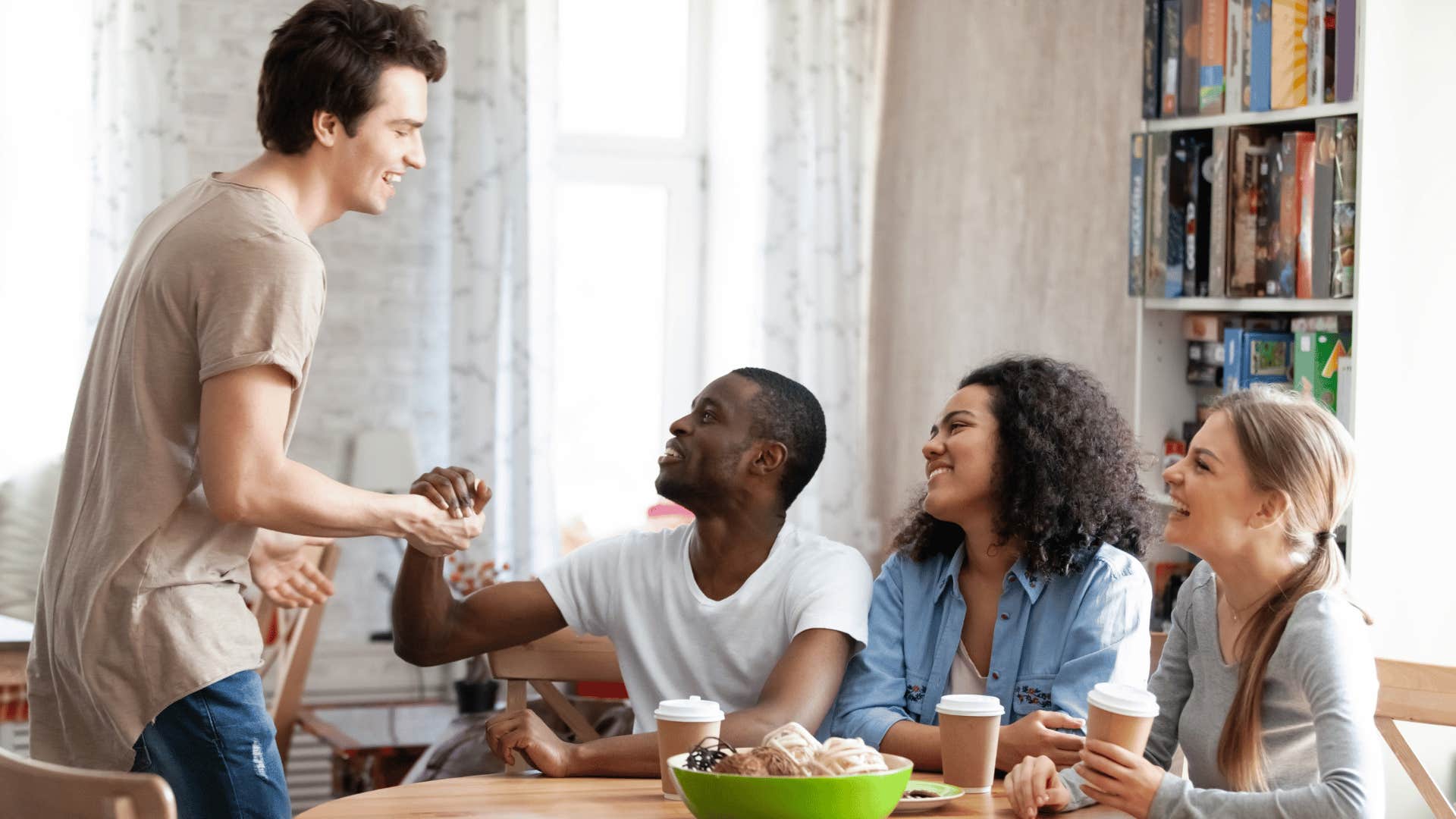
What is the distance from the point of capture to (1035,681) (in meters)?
1.83

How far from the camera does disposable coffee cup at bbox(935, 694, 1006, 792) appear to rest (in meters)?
1.51

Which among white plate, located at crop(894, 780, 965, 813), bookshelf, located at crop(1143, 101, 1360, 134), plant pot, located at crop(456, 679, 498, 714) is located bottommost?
plant pot, located at crop(456, 679, 498, 714)

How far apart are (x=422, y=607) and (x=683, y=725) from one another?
25.6 inches

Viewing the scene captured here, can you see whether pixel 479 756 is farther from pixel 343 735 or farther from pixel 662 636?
pixel 662 636

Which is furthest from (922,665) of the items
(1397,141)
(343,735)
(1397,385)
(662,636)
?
(343,735)

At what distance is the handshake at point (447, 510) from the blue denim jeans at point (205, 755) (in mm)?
272

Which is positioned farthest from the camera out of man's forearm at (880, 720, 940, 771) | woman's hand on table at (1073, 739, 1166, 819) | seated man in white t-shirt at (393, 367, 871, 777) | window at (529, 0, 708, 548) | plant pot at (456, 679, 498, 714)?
window at (529, 0, 708, 548)

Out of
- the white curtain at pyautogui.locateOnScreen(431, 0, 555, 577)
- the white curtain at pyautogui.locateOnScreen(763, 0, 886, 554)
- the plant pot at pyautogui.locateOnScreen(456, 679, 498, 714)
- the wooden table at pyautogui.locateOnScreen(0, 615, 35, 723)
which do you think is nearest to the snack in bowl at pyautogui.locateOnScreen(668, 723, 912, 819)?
the wooden table at pyautogui.locateOnScreen(0, 615, 35, 723)

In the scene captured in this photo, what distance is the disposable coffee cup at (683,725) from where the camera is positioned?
4.82ft

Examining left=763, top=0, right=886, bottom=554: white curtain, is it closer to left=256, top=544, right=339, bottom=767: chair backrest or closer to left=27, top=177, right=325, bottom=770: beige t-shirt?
left=256, top=544, right=339, bottom=767: chair backrest

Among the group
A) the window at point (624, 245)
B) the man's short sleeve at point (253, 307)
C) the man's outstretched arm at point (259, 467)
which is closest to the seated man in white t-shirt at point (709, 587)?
the man's outstretched arm at point (259, 467)

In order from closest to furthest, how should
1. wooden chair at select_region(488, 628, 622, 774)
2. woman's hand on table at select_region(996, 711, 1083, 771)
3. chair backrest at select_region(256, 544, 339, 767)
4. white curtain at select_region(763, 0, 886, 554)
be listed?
woman's hand on table at select_region(996, 711, 1083, 771), wooden chair at select_region(488, 628, 622, 774), chair backrest at select_region(256, 544, 339, 767), white curtain at select_region(763, 0, 886, 554)

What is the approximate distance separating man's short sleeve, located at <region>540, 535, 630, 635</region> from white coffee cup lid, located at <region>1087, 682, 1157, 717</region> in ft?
2.67

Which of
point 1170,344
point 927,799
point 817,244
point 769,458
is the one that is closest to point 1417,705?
point 927,799
